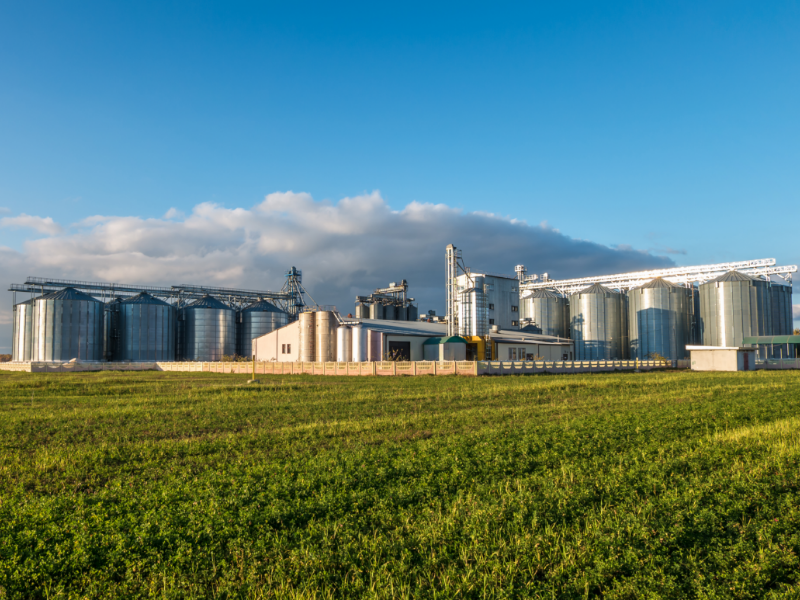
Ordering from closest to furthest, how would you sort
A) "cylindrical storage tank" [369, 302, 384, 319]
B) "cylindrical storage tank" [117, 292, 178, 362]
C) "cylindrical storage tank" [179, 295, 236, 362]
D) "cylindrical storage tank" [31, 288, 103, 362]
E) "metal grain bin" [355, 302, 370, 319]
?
"cylindrical storage tank" [31, 288, 103, 362], "cylindrical storage tank" [117, 292, 178, 362], "cylindrical storage tank" [179, 295, 236, 362], "metal grain bin" [355, 302, 370, 319], "cylindrical storage tank" [369, 302, 384, 319]

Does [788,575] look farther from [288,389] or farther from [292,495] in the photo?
[288,389]

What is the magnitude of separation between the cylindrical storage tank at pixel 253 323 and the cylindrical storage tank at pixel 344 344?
1119 inches

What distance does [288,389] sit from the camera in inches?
1302

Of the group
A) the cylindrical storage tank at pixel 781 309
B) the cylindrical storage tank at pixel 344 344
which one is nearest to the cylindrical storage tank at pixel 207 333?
the cylindrical storage tank at pixel 344 344

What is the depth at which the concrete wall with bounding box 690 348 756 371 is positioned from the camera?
5639cm

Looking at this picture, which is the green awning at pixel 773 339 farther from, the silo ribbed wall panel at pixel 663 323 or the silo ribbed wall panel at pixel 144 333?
the silo ribbed wall panel at pixel 144 333

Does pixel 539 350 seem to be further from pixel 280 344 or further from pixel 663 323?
pixel 280 344

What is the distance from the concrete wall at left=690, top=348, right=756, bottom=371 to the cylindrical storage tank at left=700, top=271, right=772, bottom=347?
13.4 meters

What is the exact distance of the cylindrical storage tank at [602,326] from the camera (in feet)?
258

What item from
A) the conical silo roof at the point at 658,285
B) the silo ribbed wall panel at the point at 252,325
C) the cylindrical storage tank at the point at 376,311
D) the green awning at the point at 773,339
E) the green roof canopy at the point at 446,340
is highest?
the conical silo roof at the point at 658,285

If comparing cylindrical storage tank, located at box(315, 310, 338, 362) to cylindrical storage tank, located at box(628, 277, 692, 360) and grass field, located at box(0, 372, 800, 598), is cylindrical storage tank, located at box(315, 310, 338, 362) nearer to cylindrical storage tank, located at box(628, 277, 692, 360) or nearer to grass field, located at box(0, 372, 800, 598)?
cylindrical storage tank, located at box(628, 277, 692, 360)

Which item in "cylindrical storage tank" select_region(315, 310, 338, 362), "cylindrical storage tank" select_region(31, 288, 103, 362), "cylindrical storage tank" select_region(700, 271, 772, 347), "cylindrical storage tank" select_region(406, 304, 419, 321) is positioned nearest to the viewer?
"cylindrical storage tank" select_region(315, 310, 338, 362)

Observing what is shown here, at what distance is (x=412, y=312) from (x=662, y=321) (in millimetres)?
37691

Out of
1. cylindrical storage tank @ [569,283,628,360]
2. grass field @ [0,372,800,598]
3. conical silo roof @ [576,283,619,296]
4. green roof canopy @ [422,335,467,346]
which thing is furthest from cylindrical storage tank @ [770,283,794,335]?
grass field @ [0,372,800,598]
